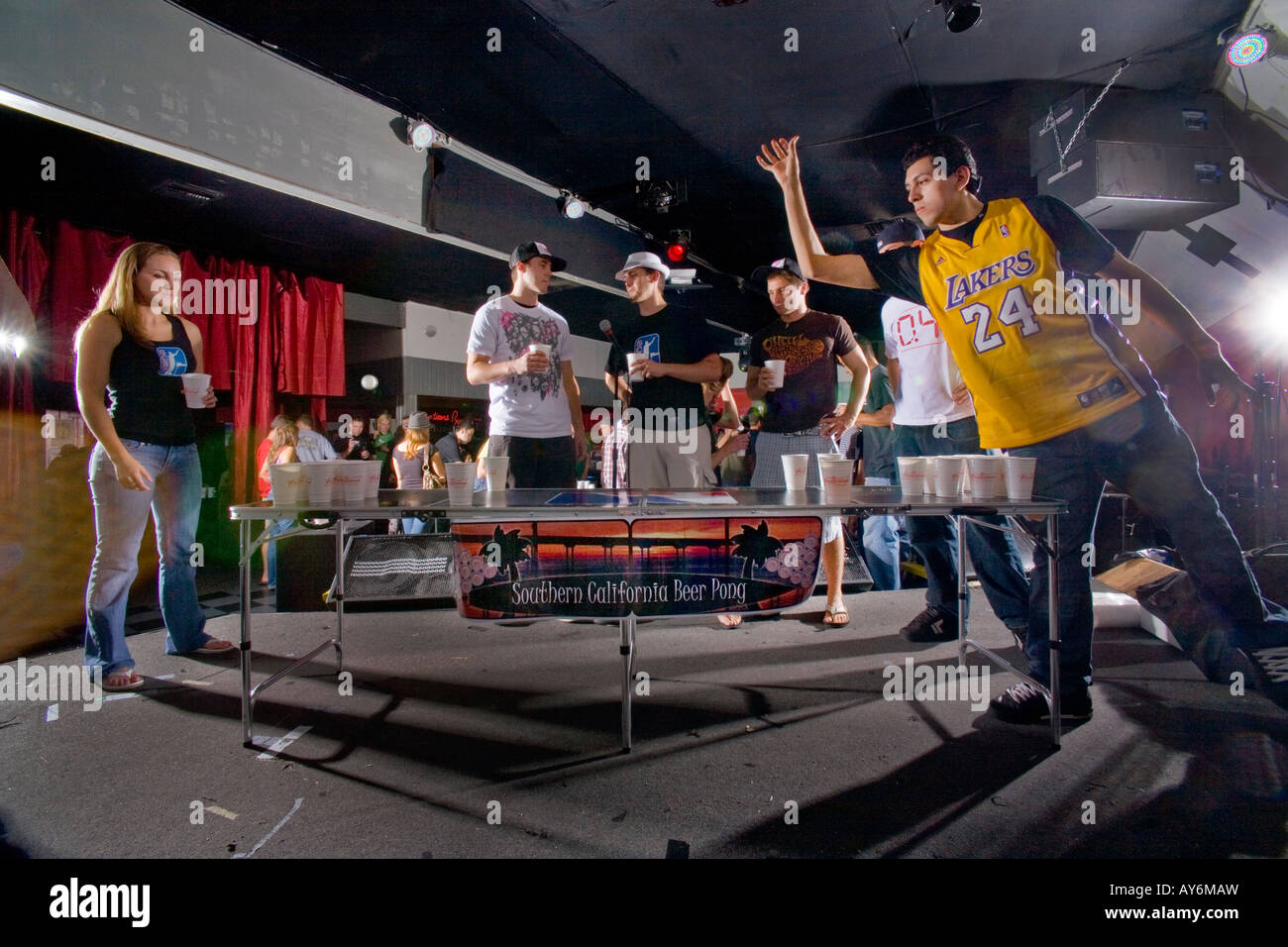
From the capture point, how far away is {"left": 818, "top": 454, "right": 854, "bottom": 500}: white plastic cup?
174 centimetres

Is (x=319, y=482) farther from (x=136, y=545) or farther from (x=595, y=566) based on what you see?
(x=136, y=545)

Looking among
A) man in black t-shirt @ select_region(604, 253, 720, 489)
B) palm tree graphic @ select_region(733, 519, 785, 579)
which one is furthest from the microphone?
palm tree graphic @ select_region(733, 519, 785, 579)

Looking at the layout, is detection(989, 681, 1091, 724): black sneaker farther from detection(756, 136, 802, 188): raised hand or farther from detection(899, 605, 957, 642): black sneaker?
detection(756, 136, 802, 188): raised hand

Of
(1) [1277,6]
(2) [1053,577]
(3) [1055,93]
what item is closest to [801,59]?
(3) [1055,93]

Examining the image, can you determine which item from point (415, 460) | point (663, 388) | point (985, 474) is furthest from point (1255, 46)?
point (415, 460)

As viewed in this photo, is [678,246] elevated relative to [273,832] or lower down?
elevated

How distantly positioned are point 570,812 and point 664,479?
1.76 m

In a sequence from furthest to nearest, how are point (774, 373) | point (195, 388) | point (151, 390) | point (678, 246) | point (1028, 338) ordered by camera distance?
point (678, 246), point (774, 373), point (151, 390), point (195, 388), point (1028, 338)

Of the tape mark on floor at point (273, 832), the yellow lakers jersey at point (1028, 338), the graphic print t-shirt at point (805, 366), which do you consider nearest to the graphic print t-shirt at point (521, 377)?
the graphic print t-shirt at point (805, 366)

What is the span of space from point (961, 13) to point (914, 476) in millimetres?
3093

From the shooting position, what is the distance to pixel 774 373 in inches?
111

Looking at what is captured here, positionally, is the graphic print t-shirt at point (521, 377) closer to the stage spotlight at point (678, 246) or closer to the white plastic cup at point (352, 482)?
the white plastic cup at point (352, 482)
